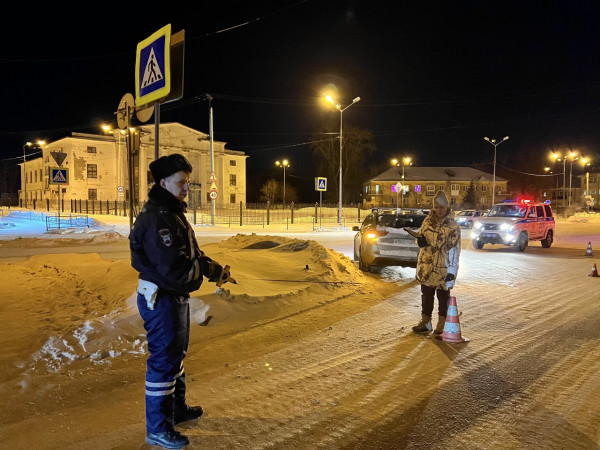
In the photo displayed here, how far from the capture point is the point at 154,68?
6.27m

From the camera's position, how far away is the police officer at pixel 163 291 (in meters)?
3.01

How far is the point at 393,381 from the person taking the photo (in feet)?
14.0

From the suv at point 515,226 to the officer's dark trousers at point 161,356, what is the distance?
1596 centimetres

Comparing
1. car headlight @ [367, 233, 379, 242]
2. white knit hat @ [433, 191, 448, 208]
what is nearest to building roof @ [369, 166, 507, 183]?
car headlight @ [367, 233, 379, 242]

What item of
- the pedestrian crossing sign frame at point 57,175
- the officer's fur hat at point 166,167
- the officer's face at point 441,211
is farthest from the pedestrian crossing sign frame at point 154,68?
the pedestrian crossing sign frame at point 57,175

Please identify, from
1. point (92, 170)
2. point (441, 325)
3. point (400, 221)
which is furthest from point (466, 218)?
point (92, 170)

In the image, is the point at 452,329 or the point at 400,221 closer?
the point at 452,329

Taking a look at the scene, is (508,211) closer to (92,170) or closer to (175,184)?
(175,184)

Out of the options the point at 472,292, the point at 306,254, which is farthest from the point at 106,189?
the point at 472,292

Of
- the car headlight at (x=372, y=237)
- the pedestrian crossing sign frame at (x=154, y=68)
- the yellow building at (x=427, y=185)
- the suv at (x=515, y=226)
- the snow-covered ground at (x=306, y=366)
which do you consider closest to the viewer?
the snow-covered ground at (x=306, y=366)

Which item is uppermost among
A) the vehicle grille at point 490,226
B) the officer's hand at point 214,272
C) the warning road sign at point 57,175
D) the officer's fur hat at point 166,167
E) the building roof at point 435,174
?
the building roof at point 435,174

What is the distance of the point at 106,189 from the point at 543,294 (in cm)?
5133

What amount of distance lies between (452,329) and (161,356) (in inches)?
154

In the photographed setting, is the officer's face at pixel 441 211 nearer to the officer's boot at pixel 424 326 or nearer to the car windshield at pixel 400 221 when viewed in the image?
the officer's boot at pixel 424 326
